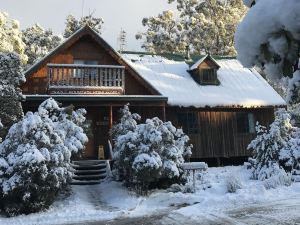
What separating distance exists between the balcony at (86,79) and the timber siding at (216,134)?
367cm

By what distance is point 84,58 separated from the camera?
22.3m

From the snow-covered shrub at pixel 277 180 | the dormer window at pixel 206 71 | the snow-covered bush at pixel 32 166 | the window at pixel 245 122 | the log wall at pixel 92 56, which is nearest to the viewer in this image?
the snow-covered bush at pixel 32 166

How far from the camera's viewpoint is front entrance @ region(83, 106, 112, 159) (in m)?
22.2

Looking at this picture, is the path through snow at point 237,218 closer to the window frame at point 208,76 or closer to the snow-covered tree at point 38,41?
the window frame at point 208,76

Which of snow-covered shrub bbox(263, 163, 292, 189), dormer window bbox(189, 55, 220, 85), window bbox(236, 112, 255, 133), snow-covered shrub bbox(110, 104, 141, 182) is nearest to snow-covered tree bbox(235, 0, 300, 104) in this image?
snow-covered shrub bbox(110, 104, 141, 182)

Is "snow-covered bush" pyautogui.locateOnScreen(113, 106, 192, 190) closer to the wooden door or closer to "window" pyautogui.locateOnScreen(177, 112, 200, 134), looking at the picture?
the wooden door

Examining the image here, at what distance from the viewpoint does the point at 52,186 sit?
12.6m

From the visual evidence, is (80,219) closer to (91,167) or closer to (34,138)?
(34,138)

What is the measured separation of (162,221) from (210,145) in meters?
13.1

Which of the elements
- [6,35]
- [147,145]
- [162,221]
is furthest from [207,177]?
[6,35]

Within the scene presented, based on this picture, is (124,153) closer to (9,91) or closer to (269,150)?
(9,91)

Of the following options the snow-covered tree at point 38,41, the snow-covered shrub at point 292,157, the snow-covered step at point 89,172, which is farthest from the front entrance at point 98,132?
the snow-covered tree at point 38,41

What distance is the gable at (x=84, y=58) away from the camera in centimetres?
2097

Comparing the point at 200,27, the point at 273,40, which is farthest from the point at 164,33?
the point at 273,40
